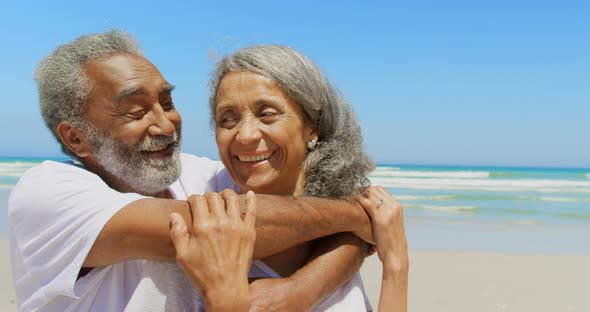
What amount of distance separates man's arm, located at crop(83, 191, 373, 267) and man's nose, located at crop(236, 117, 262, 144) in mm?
397

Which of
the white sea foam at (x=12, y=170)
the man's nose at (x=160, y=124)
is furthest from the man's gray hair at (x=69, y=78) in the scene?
the white sea foam at (x=12, y=170)

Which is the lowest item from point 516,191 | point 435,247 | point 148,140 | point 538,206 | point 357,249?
point 516,191

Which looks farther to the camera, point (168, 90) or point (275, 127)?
point (168, 90)

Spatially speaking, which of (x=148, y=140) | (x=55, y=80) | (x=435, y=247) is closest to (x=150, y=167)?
(x=148, y=140)

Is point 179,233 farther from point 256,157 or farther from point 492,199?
point 492,199

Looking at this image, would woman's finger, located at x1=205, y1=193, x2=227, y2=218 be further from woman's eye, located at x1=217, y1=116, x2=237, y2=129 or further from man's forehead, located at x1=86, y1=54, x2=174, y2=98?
man's forehead, located at x1=86, y1=54, x2=174, y2=98

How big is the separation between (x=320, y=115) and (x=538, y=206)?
18.3 meters

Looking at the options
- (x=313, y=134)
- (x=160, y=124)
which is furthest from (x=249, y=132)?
(x=160, y=124)

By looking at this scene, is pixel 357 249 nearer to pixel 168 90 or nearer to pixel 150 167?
pixel 150 167

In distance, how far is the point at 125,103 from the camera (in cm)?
292

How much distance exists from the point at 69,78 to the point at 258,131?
3.41ft

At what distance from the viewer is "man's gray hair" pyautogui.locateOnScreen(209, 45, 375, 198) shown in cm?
282

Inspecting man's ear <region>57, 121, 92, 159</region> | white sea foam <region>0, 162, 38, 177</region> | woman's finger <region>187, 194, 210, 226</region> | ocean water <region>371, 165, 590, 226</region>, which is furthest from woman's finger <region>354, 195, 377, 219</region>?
white sea foam <region>0, 162, 38, 177</region>

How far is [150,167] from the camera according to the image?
116 inches
